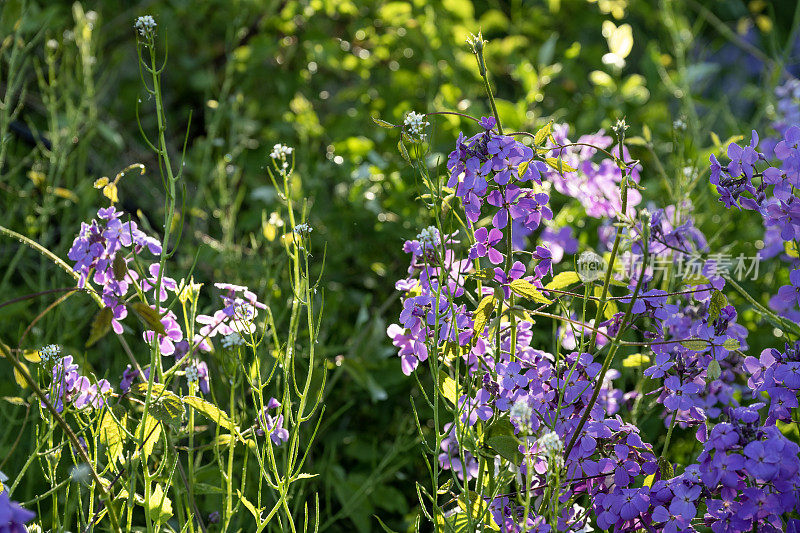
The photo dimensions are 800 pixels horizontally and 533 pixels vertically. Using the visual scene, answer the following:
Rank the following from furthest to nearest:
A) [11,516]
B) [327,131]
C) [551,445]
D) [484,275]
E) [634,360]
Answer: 1. [327,131]
2. [634,360]
3. [484,275]
4. [551,445]
5. [11,516]

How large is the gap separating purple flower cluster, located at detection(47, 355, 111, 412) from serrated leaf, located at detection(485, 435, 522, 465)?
0.45m

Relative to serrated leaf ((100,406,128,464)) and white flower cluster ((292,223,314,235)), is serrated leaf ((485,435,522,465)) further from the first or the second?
serrated leaf ((100,406,128,464))

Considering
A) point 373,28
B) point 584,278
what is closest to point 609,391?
point 584,278

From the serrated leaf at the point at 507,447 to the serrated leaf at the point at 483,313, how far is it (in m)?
0.12

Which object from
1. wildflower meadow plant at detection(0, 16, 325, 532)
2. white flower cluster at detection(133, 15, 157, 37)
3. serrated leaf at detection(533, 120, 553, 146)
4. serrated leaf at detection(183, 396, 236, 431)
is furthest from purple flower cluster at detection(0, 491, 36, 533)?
serrated leaf at detection(533, 120, 553, 146)

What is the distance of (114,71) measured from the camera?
236cm

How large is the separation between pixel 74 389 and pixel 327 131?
122 cm

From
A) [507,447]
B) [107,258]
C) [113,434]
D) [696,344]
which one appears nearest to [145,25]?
[107,258]

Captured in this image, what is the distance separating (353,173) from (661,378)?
102cm

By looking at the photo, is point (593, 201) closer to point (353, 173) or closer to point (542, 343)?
point (542, 343)

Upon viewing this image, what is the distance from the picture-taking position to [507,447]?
0.82 m

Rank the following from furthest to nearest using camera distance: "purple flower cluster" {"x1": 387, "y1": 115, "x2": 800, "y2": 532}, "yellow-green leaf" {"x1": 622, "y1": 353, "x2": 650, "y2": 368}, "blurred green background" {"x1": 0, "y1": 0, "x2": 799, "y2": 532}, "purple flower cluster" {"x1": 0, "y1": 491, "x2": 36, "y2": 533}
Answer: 1. "blurred green background" {"x1": 0, "y1": 0, "x2": 799, "y2": 532}
2. "yellow-green leaf" {"x1": 622, "y1": 353, "x2": 650, "y2": 368}
3. "purple flower cluster" {"x1": 387, "y1": 115, "x2": 800, "y2": 532}
4. "purple flower cluster" {"x1": 0, "y1": 491, "x2": 36, "y2": 533}

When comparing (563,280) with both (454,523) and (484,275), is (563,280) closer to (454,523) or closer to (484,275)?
(484,275)

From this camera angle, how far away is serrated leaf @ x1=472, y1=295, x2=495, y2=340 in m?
0.86
